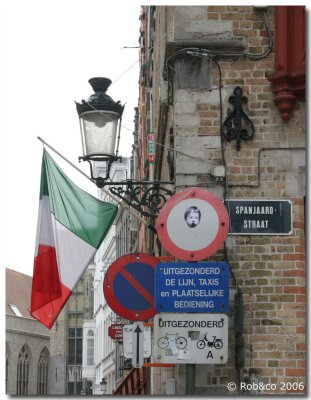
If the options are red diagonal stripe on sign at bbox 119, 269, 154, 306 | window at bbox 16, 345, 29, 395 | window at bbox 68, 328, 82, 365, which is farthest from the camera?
window at bbox 68, 328, 82, 365

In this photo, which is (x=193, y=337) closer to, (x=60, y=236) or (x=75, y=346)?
(x=60, y=236)

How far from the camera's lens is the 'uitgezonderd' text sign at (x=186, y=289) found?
324 inches

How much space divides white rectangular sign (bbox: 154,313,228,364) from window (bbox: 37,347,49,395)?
79.3 m

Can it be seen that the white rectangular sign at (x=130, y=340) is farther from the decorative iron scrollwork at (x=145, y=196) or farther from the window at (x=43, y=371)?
the window at (x=43, y=371)

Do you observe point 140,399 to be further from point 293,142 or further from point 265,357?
point 293,142

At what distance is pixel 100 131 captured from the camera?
10.1m

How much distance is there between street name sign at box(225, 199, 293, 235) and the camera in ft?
30.9

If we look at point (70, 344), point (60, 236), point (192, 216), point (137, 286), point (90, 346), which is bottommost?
point (70, 344)

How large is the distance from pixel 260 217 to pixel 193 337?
1694 millimetres

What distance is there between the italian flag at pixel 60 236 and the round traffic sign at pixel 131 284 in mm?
621

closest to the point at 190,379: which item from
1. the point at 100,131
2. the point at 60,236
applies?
the point at 60,236

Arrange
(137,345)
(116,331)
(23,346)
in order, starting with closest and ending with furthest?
(137,345) < (116,331) < (23,346)

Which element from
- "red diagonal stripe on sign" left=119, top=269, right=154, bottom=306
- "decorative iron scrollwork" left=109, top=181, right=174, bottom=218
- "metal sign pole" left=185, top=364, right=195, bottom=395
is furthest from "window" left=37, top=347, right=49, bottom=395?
"metal sign pole" left=185, top=364, right=195, bottom=395

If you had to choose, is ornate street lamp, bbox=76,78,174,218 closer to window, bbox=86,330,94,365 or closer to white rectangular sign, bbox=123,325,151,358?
white rectangular sign, bbox=123,325,151,358
